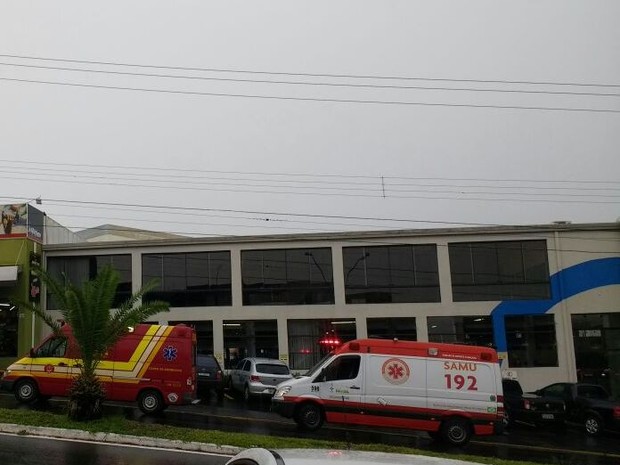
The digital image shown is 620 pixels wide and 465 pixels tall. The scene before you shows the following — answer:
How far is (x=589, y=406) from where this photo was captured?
65.1ft

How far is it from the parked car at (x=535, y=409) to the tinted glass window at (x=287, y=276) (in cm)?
1168

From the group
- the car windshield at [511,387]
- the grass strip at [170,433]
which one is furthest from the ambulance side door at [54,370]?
the car windshield at [511,387]

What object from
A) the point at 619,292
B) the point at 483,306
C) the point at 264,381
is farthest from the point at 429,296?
the point at 264,381

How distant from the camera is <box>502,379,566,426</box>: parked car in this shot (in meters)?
20.1

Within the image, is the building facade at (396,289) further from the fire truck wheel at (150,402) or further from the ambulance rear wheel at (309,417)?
the ambulance rear wheel at (309,417)

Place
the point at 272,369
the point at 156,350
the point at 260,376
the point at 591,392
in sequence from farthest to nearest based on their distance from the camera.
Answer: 1. the point at 272,369
2. the point at 260,376
3. the point at 591,392
4. the point at 156,350

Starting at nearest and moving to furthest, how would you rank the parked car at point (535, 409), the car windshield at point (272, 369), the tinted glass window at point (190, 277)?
1. the parked car at point (535, 409)
2. the car windshield at point (272, 369)
3. the tinted glass window at point (190, 277)

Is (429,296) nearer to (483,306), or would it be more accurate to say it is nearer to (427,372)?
(483,306)

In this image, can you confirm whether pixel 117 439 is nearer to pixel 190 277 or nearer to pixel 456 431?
pixel 456 431

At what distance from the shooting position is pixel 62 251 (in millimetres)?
31359

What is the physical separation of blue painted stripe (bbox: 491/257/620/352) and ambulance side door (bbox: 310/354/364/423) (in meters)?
15.9

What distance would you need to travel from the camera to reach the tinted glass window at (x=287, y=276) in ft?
100

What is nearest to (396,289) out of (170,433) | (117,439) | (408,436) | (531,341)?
(531,341)

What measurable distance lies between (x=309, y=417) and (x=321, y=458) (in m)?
12.3
